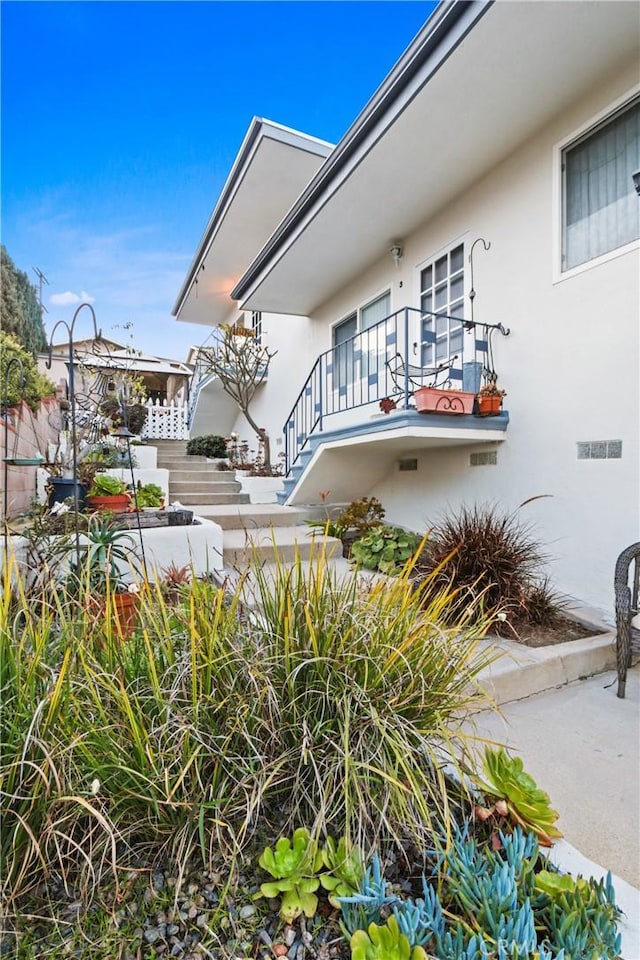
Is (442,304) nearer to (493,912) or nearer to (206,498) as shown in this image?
(206,498)

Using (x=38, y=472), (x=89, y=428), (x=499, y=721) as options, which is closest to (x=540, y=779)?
(x=499, y=721)

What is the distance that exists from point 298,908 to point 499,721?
1.81m

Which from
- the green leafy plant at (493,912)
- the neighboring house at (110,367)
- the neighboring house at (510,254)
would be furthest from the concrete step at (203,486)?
the green leafy plant at (493,912)

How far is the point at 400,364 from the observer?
625cm

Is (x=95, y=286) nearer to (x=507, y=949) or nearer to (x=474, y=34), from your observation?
(x=474, y=34)

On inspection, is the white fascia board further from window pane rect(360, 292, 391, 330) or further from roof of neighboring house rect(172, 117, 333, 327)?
roof of neighboring house rect(172, 117, 333, 327)

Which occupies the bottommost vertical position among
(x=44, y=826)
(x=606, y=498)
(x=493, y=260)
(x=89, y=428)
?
(x=44, y=826)

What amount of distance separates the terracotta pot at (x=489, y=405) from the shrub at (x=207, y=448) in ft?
23.9

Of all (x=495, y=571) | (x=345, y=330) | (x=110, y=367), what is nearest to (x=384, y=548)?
(x=495, y=571)

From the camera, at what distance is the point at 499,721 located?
2.58 m

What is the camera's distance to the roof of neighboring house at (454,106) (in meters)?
3.41

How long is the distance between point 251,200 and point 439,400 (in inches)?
282

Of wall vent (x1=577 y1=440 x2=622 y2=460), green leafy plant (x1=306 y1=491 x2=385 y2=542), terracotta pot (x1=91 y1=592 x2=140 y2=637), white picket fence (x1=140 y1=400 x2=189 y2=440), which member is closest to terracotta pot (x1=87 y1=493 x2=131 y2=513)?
terracotta pot (x1=91 y1=592 x2=140 y2=637)

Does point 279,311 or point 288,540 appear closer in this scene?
point 288,540
